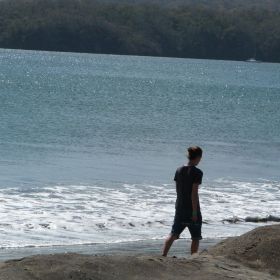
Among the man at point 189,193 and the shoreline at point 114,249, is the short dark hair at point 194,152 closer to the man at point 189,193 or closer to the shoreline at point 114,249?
the man at point 189,193

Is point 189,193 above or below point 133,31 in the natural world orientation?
below

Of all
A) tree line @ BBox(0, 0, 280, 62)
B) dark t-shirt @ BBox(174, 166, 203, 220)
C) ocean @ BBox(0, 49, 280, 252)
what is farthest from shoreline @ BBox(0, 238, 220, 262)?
tree line @ BBox(0, 0, 280, 62)

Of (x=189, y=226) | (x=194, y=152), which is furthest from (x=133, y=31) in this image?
(x=194, y=152)

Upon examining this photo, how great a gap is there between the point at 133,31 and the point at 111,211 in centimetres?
14430

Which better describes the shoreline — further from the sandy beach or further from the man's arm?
the sandy beach

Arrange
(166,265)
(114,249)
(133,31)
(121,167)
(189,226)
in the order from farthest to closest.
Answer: (133,31) < (121,167) < (114,249) < (189,226) < (166,265)

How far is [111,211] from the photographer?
15.9m

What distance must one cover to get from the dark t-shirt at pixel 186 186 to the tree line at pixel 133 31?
467 ft

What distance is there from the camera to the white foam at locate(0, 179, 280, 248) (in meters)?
13.9

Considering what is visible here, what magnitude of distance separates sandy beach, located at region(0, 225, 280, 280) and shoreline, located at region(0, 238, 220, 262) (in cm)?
257

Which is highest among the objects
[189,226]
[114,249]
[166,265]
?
[189,226]

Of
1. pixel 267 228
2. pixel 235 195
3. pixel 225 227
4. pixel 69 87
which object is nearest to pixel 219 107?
pixel 69 87

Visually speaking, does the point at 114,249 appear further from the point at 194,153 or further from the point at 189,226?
the point at 194,153

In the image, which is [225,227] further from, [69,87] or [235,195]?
[69,87]
